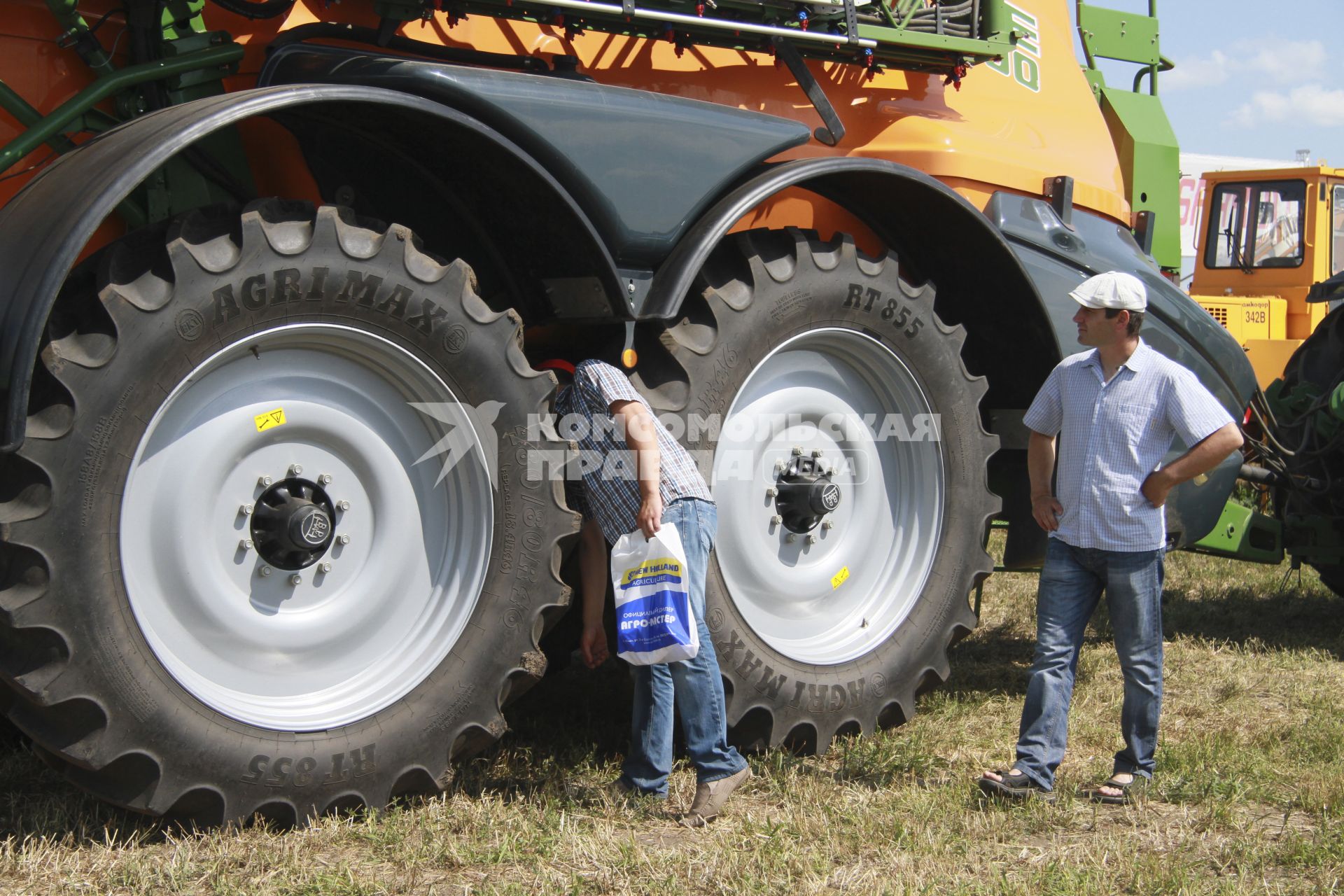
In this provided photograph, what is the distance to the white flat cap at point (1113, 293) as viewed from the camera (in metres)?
3.97

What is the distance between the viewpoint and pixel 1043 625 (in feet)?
13.6

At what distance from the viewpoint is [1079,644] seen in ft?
13.6

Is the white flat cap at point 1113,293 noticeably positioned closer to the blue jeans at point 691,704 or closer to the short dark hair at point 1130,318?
the short dark hair at point 1130,318

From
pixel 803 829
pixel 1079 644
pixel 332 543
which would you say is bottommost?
pixel 803 829

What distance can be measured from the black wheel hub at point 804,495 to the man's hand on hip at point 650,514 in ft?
2.70

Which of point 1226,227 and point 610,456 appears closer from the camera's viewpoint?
point 610,456

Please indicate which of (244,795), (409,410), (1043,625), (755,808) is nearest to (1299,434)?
(1043,625)

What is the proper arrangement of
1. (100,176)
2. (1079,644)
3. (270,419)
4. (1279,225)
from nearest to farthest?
(100,176), (270,419), (1079,644), (1279,225)

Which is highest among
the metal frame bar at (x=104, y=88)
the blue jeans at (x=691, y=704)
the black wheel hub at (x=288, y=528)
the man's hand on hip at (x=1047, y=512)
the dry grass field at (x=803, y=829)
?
the metal frame bar at (x=104, y=88)

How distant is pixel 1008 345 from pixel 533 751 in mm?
2275

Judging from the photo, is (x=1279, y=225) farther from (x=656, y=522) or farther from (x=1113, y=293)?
(x=656, y=522)

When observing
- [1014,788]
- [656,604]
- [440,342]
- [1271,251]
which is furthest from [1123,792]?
[1271,251]

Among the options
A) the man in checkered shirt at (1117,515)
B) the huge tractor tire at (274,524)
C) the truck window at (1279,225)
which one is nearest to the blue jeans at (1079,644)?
the man in checkered shirt at (1117,515)

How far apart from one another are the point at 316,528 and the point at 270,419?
0.30 m
